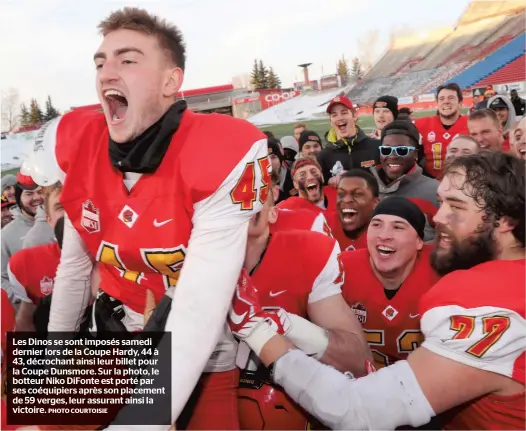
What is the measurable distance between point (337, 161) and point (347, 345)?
2797 millimetres

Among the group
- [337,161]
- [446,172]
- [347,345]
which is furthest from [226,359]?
[337,161]

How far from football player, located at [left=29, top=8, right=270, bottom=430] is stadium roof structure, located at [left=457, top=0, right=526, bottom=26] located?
23.2 m

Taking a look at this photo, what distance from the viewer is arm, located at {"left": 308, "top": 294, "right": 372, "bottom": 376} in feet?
5.00

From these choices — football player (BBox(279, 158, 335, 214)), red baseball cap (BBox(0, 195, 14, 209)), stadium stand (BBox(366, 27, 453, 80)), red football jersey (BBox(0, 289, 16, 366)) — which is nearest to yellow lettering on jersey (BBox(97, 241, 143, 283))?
red football jersey (BBox(0, 289, 16, 366))

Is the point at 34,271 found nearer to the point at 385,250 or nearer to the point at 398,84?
the point at 385,250

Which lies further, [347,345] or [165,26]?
[347,345]

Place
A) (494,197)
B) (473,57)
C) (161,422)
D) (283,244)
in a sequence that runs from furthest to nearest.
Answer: (473,57), (283,244), (494,197), (161,422)

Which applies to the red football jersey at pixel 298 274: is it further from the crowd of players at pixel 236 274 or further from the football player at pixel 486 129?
the football player at pixel 486 129

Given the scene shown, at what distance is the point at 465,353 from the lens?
127 centimetres

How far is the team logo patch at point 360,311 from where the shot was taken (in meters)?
2.13

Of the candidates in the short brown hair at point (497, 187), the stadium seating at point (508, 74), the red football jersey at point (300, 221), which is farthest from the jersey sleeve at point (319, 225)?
the stadium seating at point (508, 74)

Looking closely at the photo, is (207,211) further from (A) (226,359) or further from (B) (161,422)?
(A) (226,359)

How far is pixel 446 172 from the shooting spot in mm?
1649

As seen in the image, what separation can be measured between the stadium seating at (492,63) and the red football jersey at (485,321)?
21.7 metres
